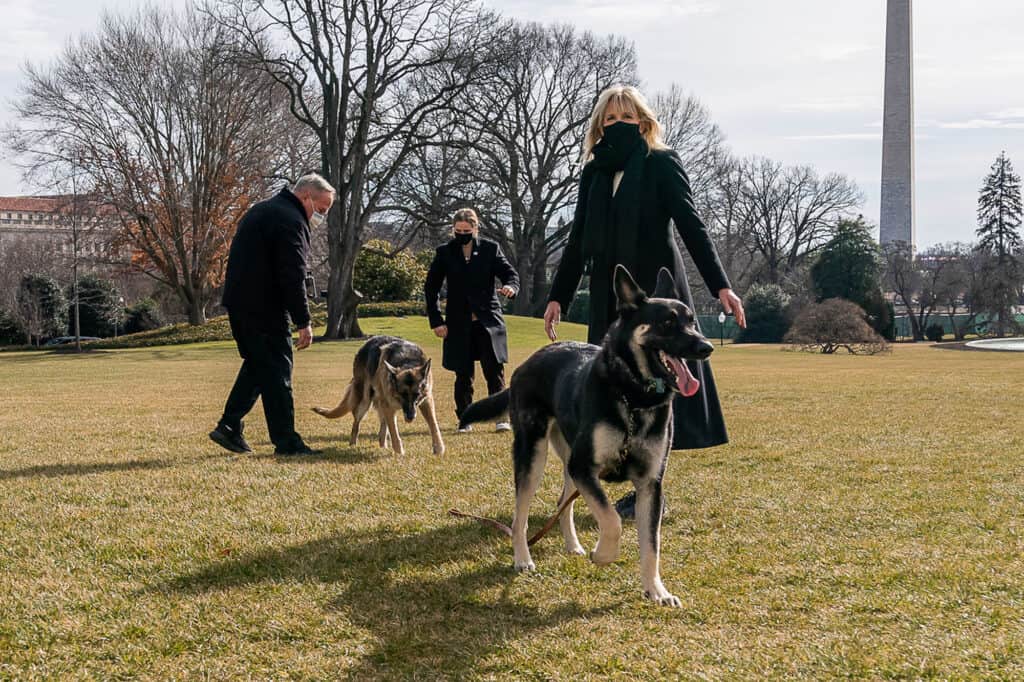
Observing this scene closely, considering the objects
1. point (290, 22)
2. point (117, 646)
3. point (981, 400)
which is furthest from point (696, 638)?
point (290, 22)

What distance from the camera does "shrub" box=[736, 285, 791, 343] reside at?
57.8 metres

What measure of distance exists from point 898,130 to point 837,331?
40.2 m

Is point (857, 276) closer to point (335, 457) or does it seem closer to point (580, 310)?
point (580, 310)

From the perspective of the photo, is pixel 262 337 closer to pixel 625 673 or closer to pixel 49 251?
pixel 625 673

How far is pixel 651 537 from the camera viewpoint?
405cm

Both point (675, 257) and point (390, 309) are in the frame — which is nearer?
point (675, 257)

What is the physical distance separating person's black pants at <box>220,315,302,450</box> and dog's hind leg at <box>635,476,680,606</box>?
472 cm

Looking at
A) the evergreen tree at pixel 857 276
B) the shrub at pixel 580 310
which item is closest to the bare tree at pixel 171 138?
the shrub at pixel 580 310

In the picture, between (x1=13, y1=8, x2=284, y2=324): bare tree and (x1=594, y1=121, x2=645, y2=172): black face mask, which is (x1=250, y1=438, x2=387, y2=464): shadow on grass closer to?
(x1=594, y1=121, x2=645, y2=172): black face mask

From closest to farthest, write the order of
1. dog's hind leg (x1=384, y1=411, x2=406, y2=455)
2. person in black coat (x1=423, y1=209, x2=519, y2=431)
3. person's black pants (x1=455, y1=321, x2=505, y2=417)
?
dog's hind leg (x1=384, y1=411, x2=406, y2=455) < person in black coat (x1=423, y1=209, x2=519, y2=431) < person's black pants (x1=455, y1=321, x2=505, y2=417)

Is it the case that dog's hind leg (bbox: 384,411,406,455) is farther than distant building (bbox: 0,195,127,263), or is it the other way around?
distant building (bbox: 0,195,127,263)

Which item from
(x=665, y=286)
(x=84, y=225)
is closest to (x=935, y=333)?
(x=84, y=225)

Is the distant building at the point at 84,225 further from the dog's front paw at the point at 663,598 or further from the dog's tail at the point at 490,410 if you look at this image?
the dog's front paw at the point at 663,598

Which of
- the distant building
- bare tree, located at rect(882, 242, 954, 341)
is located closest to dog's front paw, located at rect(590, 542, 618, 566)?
the distant building
